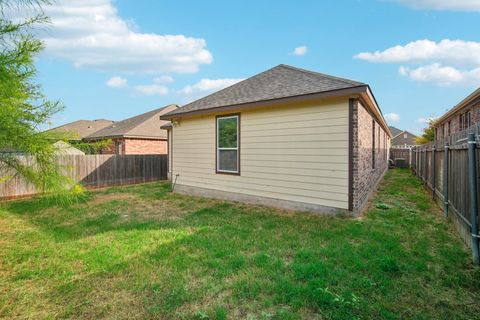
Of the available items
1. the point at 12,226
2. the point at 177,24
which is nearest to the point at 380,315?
the point at 12,226

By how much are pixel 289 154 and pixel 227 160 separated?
2.31 metres

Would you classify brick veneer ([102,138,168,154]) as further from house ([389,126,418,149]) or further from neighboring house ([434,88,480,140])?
house ([389,126,418,149])

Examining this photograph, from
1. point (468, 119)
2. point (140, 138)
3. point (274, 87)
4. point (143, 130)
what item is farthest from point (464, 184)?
point (143, 130)

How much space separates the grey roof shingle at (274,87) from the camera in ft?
22.0

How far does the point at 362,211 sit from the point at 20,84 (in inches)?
288

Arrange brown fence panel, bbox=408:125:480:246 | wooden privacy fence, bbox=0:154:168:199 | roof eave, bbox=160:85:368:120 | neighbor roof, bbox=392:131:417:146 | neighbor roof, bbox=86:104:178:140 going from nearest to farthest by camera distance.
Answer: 1. brown fence panel, bbox=408:125:480:246
2. roof eave, bbox=160:85:368:120
3. wooden privacy fence, bbox=0:154:168:199
4. neighbor roof, bbox=86:104:178:140
5. neighbor roof, bbox=392:131:417:146

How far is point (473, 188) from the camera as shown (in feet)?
13.1

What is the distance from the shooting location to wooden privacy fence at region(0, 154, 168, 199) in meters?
10.2

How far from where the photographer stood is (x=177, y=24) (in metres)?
12.1

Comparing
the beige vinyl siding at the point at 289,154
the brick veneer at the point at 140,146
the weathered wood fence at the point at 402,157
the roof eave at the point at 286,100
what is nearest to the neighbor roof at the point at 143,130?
the brick veneer at the point at 140,146

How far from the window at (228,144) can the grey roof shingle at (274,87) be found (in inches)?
22.8

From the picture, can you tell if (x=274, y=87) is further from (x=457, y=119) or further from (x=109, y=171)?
(x=457, y=119)

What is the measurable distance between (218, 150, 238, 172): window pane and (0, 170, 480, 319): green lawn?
7.47 feet

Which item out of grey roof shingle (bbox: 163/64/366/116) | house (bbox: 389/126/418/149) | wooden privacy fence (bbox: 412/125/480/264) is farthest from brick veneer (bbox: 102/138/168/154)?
house (bbox: 389/126/418/149)
